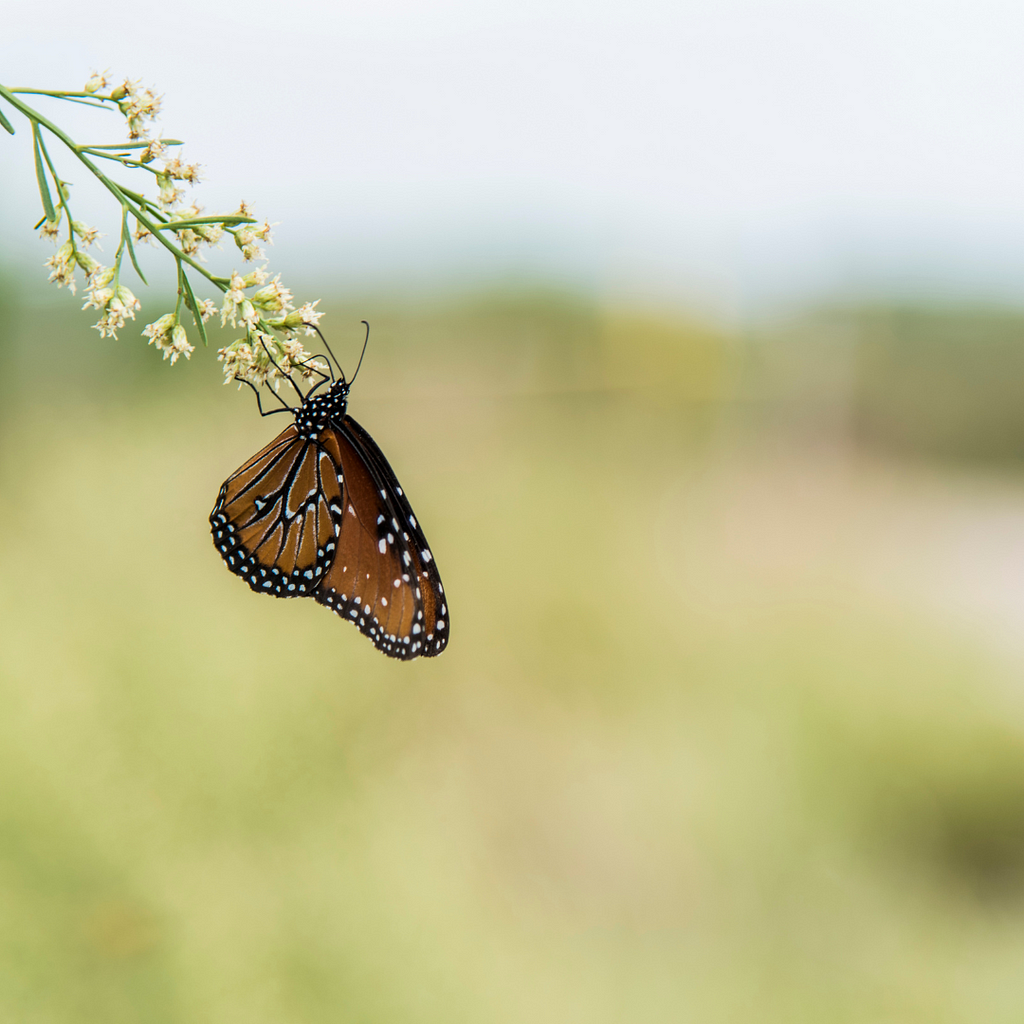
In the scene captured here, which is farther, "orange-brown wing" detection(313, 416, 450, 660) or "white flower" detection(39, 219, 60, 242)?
"orange-brown wing" detection(313, 416, 450, 660)

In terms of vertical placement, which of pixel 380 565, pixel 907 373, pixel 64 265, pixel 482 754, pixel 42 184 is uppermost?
pixel 42 184

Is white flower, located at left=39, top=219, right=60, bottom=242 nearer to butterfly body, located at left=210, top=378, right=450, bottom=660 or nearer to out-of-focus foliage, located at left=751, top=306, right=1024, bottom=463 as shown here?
butterfly body, located at left=210, top=378, right=450, bottom=660

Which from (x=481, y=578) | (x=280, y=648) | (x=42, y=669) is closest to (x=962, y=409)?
(x=481, y=578)

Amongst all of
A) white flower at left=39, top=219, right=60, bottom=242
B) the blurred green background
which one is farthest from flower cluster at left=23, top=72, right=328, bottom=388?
the blurred green background

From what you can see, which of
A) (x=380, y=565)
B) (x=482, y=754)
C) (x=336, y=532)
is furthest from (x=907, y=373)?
(x=336, y=532)

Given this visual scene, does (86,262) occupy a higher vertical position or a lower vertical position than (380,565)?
higher

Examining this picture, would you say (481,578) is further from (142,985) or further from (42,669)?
(142,985)

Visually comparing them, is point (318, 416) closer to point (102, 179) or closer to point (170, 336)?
point (170, 336)

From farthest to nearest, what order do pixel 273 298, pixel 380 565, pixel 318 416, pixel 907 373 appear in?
1. pixel 907 373
2. pixel 380 565
3. pixel 318 416
4. pixel 273 298
